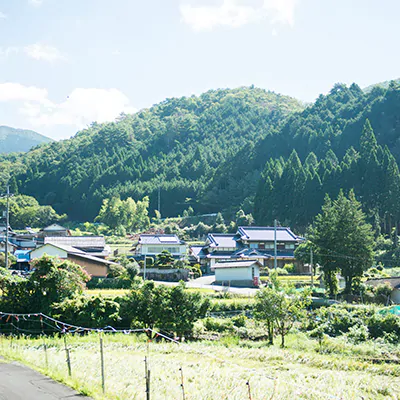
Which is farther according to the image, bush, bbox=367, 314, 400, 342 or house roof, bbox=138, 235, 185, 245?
house roof, bbox=138, 235, 185, 245

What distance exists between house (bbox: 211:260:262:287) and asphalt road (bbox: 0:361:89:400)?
2817 centimetres

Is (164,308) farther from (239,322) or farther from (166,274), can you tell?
(166,274)

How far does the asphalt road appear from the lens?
865 centimetres

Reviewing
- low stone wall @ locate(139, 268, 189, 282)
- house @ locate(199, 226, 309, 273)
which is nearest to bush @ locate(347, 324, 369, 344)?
low stone wall @ locate(139, 268, 189, 282)

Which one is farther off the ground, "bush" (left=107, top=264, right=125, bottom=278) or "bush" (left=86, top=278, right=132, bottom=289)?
"bush" (left=107, top=264, right=125, bottom=278)

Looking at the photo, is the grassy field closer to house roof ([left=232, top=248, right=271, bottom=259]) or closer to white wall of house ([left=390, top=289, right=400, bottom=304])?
white wall of house ([left=390, top=289, right=400, bottom=304])

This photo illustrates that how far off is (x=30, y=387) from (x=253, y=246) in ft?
139

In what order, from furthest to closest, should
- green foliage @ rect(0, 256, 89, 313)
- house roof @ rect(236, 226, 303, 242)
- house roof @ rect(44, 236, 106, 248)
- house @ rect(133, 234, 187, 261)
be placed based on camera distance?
house @ rect(133, 234, 187, 261) < house roof @ rect(236, 226, 303, 242) < house roof @ rect(44, 236, 106, 248) < green foliage @ rect(0, 256, 89, 313)

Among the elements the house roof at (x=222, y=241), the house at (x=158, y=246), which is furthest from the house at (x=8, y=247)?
the house roof at (x=222, y=241)

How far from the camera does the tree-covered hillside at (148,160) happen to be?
328 ft

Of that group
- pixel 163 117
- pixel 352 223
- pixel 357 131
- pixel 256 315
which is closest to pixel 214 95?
pixel 163 117

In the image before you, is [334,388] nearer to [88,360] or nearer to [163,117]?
[88,360]

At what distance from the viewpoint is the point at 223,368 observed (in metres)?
12.4

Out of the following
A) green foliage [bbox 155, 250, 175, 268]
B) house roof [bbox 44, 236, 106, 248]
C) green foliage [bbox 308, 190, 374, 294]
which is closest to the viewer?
green foliage [bbox 308, 190, 374, 294]
